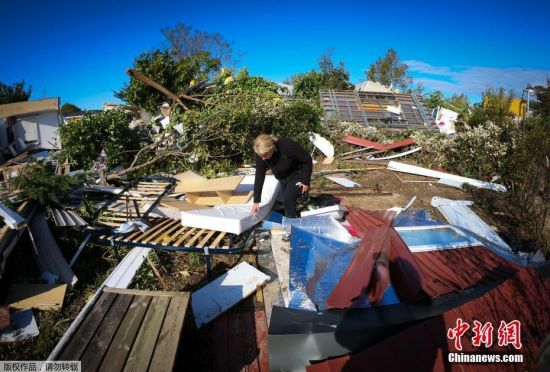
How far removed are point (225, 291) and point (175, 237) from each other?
919mm

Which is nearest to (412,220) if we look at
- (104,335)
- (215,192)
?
(215,192)

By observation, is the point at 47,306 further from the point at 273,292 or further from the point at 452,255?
the point at 452,255

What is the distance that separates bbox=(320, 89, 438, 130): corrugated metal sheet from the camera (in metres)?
12.4

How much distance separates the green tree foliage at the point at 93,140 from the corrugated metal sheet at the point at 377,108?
782 cm

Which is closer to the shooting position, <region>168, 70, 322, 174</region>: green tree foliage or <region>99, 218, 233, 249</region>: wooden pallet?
<region>99, 218, 233, 249</region>: wooden pallet

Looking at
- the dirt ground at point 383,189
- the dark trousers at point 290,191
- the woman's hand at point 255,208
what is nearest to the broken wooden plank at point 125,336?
the woman's hand at point 255,208

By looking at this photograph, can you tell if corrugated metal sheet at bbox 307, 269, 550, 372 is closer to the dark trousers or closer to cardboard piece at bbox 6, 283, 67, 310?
the dark trousers

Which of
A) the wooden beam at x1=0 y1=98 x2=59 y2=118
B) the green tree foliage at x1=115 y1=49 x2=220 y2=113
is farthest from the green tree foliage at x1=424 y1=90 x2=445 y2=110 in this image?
the wooden beam at x1=0 y1=98 x2=59 y2=118

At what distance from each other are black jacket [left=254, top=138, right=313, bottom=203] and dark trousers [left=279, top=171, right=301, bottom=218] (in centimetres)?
6

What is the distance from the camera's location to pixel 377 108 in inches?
515

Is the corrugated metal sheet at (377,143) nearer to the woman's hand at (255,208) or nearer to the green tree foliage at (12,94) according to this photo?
the woman's hand at (255,208)

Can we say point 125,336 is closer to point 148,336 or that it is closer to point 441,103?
point 148,336

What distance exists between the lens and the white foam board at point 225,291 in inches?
120

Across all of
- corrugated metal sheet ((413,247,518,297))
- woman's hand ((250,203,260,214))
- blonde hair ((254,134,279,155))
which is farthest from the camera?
woman's hand ((250,203,260,214))
